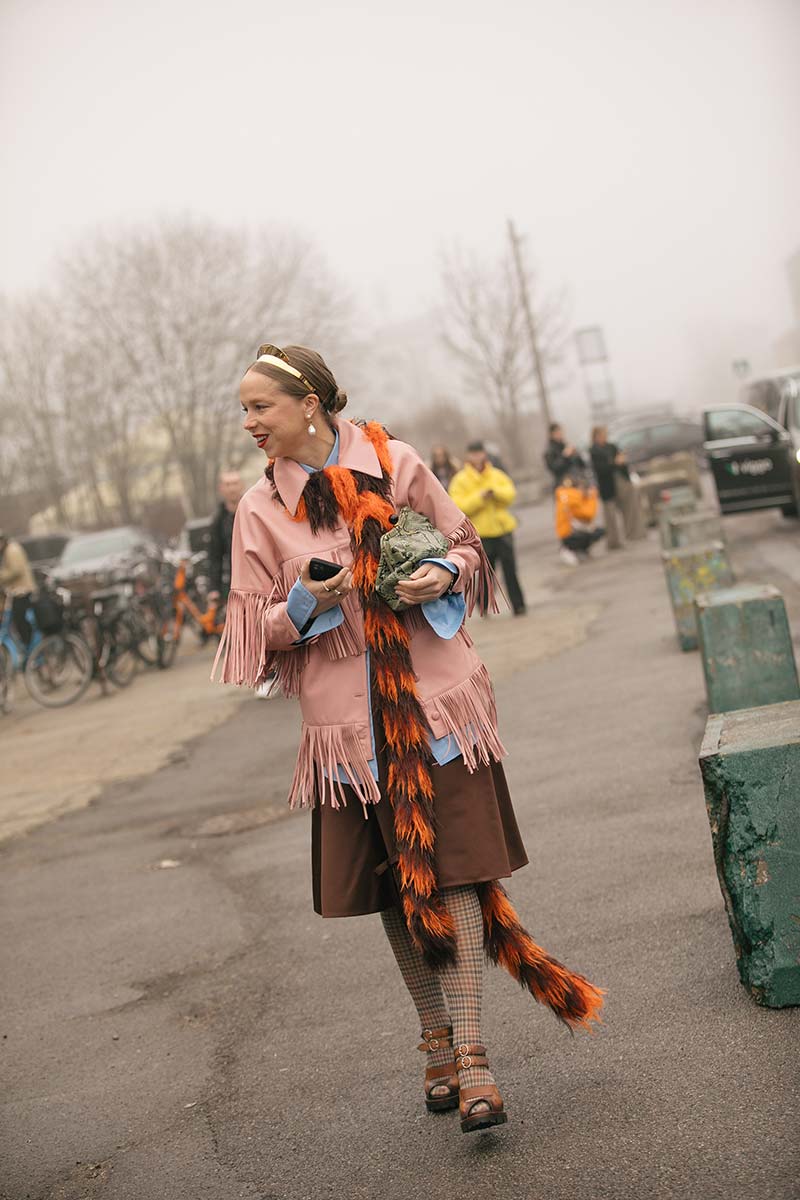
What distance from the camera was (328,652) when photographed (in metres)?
3.83

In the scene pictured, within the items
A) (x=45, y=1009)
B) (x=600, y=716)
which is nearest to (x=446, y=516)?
(x=45, y=1009)

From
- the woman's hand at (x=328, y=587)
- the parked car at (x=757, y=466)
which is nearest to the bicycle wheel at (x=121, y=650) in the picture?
the parked car at (x=757, y=466)

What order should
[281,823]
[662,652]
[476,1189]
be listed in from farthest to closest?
1. [662,652]
2. [281,823]
3. [476,1189]

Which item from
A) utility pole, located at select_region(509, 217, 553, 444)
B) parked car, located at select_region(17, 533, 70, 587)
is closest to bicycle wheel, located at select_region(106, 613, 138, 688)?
parked car, located at select_region(17, 533, 70, 587)

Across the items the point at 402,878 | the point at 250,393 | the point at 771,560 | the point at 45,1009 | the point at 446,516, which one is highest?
the point at 250,393

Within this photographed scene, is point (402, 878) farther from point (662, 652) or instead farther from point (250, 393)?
point (662, 652)

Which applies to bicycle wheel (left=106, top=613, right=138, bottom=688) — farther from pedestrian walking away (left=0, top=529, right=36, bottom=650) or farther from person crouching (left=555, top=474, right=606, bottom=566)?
person crouching (left=555, top=474, right=606, bottom=566)

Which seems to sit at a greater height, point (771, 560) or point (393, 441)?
point (393, 441)

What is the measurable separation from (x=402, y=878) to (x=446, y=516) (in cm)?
92

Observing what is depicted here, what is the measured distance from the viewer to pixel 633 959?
4766 mm

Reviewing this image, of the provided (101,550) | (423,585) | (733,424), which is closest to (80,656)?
(733,424)

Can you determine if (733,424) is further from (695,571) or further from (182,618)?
(695,571)

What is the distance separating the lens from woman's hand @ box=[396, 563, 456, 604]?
12.0 feet

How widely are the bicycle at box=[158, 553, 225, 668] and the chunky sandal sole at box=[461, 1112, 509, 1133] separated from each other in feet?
47.1
